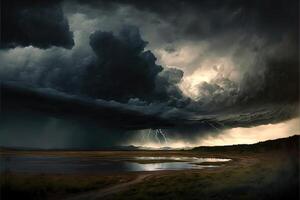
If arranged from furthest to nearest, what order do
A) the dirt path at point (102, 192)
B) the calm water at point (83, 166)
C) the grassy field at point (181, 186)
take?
the calm water at point (83, 166) → the grassy field at point (181, 186) → the dirt path at point (102, 192)

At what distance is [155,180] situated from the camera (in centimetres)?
5184

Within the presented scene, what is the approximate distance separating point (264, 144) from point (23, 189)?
152m

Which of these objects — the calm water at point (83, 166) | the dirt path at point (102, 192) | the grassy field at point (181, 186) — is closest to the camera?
the dirt path at point (102, 192)

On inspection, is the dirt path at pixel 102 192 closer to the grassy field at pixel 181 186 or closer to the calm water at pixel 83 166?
the grassy field at pixel 181 186

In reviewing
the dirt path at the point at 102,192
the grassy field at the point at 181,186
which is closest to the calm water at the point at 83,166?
the grassy field at the point at 181,186

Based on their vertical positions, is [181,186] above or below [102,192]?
above

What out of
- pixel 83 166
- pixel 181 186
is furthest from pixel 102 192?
pixel 83 166

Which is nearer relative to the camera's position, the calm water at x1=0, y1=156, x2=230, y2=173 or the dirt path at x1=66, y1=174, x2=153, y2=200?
the dirt path at x1=66, y1=174, x2=153, y2=200

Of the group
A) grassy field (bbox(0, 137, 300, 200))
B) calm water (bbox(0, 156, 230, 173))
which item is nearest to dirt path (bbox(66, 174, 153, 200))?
grassy field (bbox(0, 137, 300, 200))

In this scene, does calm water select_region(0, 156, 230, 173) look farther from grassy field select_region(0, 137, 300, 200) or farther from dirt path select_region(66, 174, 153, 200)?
dirt path select_region(66, 174, 153, 200)

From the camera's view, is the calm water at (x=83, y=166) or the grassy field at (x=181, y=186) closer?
the grassy field at (x=181, y=186)

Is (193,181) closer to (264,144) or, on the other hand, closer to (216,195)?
(216,195)

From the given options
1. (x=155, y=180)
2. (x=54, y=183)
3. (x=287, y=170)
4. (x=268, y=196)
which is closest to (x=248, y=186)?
(x=268, y=196)

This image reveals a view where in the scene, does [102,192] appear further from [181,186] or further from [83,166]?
[83,166]
